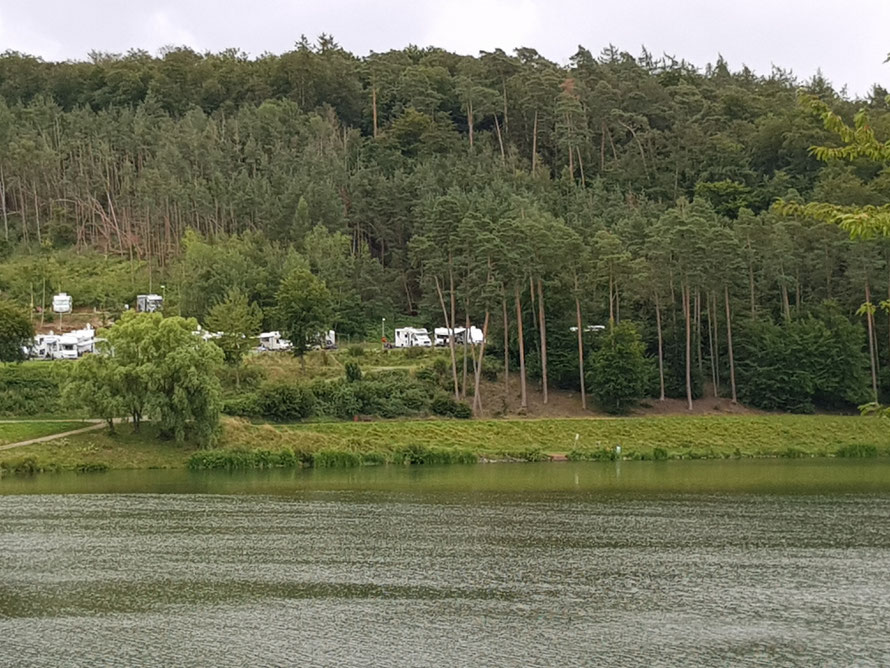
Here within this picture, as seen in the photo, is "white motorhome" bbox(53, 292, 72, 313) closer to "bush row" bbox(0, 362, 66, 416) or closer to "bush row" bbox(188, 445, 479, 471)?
"bush row" bbox(0, 362, 66, 416)

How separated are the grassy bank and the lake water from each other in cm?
847

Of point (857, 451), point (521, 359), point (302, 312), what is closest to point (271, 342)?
point (302, 312)

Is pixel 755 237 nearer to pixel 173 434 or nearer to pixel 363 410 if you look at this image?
pixel 363 410

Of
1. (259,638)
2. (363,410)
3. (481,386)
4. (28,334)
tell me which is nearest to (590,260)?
(481,386)

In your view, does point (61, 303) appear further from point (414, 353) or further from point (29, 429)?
point (29, 429)

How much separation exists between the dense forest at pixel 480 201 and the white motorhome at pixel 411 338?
10.4 ft

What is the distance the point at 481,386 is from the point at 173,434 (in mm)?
25123

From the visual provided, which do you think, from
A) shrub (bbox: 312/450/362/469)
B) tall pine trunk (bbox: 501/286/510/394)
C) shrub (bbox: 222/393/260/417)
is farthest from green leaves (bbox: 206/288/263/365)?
tall pine trunk (bbox: 501/286/510/394)

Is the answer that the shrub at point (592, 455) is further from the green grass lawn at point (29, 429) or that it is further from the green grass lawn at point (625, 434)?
the green grass lawn at point (29, 429)

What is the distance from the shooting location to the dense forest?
83375 mm

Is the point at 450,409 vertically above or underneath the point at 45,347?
underneath

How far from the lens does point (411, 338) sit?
94250mm

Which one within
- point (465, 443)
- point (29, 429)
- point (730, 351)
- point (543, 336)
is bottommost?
point (465, 443)

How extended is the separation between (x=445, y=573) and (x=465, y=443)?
36.6 meters
